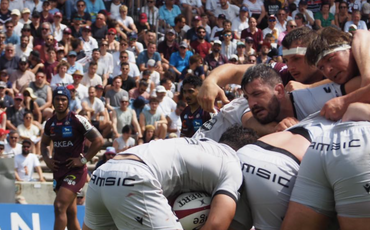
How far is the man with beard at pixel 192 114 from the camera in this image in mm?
9836

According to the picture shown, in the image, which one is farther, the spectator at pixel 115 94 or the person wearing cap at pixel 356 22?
the person wearing cap at pixel 356 22

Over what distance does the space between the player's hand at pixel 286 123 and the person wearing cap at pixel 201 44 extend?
1209cm

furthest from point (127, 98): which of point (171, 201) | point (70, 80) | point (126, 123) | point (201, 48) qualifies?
point (171, 201)

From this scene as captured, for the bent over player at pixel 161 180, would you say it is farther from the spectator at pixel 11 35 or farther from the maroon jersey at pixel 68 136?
the spectator at pixel 11 35

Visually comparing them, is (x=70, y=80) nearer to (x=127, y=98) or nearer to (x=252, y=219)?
(x=127, y=98)

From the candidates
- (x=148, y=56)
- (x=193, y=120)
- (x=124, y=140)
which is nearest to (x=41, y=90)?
(x=124, y=140)

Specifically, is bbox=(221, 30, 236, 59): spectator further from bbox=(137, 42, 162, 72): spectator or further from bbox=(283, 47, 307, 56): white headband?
bbox=(283, 47, 307, 56): white headband

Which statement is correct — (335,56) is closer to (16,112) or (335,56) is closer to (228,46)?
(16,112)

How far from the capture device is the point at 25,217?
9516 millimetres

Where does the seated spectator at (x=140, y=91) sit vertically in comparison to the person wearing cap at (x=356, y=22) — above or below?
below

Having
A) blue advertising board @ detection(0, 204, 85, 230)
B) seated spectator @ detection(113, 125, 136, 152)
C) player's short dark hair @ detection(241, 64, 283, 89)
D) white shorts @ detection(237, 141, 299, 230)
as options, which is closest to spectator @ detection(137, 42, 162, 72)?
seated spectator @ detection(113, 125, 136, 152)

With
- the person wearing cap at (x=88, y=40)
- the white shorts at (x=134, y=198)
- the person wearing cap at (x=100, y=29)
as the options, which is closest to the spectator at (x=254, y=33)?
the person wearing cap at (x=100, y=29)

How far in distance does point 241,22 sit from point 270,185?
1455 cm

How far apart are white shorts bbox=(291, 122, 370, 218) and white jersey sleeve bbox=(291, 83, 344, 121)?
0.45 meters
